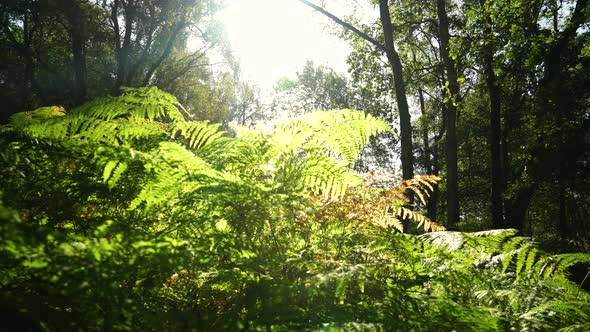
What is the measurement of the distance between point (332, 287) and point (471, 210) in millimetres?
27338

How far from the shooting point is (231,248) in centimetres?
142

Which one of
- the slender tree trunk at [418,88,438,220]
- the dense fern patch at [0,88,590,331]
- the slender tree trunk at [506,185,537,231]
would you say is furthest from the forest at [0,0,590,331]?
the slender tree trunk at [418,88,438,220]

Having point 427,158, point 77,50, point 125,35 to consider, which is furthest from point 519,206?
point 77,50

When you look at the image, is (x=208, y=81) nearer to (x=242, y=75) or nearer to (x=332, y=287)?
(x=242, y=75)

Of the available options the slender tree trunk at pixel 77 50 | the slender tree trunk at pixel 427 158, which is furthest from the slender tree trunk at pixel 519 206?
the slender tree trunk at pixel 77 50

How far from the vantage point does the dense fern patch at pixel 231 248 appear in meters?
0.94

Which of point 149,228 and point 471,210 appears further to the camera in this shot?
point 471,210

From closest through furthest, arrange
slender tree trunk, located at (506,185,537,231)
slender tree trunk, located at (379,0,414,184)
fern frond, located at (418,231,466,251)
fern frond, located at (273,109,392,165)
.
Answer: fern frond, located at (273,109,392,165) → fern frond, located at (418,231,466,251) → slender tree trunk, located at (379,0,414,184) → slender tree trunk, located at (506,185,537,231)

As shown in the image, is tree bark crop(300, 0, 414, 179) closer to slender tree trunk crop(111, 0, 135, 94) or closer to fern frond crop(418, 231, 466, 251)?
fern frond crop(418, 231, 466, 251)

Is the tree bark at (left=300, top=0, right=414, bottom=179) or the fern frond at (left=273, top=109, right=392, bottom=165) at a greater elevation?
the tree bark at (left=300, top=0, right=414, bottom=179)

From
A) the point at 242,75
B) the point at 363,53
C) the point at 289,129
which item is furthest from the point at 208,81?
the point at 289,129

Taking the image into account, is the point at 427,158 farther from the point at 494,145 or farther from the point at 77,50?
the point at 77,50

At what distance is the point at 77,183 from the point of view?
1.54 m

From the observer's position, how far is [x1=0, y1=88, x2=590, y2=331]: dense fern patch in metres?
0.94
